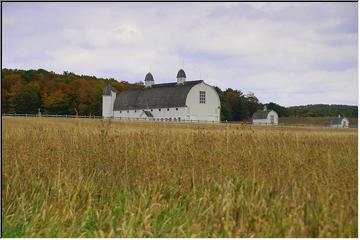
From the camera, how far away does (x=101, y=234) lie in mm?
3582

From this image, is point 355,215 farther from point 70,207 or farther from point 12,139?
point 12,139

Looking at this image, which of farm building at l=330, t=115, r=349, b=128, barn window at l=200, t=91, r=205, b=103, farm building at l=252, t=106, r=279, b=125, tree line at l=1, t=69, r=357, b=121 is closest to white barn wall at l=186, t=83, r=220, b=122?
barn window at l=200, t=91, r=205, b=103

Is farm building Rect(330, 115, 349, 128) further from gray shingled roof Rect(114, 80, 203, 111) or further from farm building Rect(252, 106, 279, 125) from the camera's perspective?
gray shingled roof Rect(114, 80, 203, 111)

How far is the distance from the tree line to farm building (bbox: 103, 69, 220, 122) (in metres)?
16.9

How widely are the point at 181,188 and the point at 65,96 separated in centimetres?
1183

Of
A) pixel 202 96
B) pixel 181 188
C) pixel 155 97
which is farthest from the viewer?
pixel 155 97

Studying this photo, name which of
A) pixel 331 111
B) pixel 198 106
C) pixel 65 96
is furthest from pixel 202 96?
pixel 331 111

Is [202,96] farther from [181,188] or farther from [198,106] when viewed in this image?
[181,188]

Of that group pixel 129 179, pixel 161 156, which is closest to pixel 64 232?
pixel 129 179

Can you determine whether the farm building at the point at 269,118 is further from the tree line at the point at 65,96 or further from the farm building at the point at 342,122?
the farm building at the point at 342,122

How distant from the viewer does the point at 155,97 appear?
4641cm

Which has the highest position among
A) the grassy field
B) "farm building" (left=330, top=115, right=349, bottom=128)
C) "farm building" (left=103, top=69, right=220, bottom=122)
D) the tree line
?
"farm building" (left=103, top=69, right=220, bottom=122)

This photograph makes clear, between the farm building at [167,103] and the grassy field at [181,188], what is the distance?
30.4 meters

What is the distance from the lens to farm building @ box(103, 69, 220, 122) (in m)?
40.4
